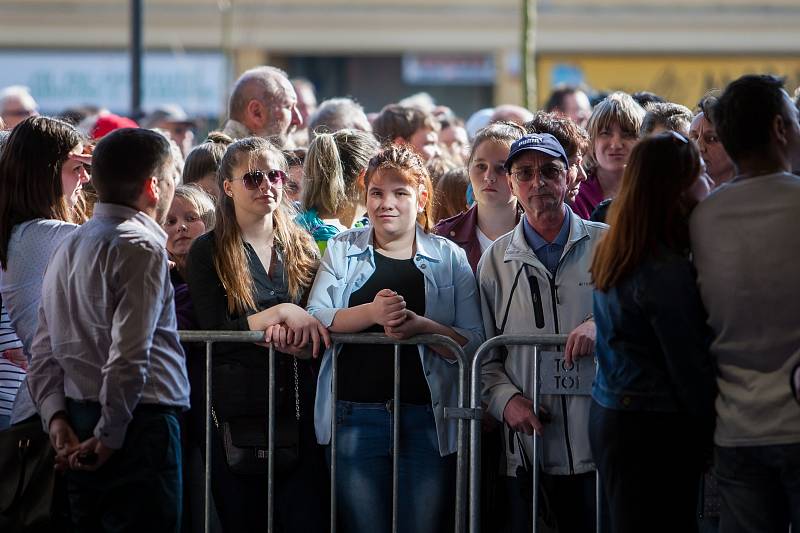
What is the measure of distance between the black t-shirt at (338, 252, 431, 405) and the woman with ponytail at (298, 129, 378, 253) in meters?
0.67

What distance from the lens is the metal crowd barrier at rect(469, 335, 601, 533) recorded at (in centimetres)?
528

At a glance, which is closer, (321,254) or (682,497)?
(682,497)

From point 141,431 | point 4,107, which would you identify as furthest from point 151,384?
point 4,107

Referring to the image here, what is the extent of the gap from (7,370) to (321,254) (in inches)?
58.3

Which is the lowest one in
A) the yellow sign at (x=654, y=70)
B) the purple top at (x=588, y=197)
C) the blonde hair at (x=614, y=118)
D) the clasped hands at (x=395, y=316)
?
the clasped hands at (x=395, y=316)

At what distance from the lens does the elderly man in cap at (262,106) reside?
7.95 meters

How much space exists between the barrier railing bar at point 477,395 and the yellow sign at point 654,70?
22.1 metres

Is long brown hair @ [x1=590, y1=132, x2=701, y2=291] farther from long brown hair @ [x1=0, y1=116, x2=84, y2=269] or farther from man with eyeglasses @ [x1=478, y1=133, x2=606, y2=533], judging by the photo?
long brown hair @ [x1=0, y1=116, x2=84, y2=269]

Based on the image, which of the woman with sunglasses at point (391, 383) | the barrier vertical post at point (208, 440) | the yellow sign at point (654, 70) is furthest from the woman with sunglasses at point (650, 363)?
the yellow sign at point (654, 70)

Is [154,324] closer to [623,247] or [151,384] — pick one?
[151,384]

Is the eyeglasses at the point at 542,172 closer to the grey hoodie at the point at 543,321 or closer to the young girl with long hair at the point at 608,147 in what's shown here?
the grey hoodie at the point at 543,321

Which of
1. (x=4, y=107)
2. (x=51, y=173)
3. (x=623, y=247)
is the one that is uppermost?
(x=4, y=107)

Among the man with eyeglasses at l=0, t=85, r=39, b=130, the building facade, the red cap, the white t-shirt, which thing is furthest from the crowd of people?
the building facade

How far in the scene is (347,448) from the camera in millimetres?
5492
